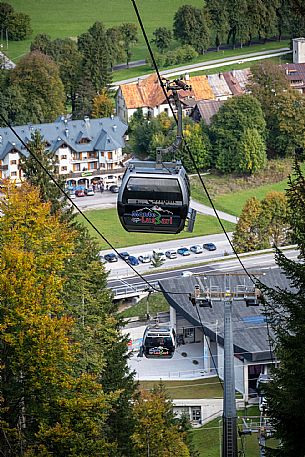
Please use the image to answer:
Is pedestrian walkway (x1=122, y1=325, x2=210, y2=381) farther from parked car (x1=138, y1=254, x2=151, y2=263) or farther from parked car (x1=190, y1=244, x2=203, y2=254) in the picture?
parked car (x1=190, y1=244, x2=203, y2=254)

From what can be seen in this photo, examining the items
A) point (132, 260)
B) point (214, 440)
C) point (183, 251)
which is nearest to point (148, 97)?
point (183, 251)

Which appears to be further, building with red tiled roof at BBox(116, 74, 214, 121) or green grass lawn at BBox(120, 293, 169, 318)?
building with red tiled roof at BBox(116, 74, 214, 121)

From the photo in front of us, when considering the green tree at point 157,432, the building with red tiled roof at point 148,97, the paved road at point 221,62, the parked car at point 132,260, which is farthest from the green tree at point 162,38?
the green tree at point 157,432

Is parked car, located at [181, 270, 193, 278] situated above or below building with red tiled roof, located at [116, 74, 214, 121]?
above

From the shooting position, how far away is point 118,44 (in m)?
114

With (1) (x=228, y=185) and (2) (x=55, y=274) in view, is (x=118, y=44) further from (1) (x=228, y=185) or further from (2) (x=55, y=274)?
(2) (x=55, y=274)

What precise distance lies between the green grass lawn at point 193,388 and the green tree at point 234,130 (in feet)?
127

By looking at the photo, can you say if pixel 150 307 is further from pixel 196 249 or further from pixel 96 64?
pixel 96 64

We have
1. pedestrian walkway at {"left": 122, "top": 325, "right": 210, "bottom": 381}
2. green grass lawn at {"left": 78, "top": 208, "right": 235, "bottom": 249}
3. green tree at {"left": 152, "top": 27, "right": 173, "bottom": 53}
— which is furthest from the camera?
green tree at {"left": 152, "top": 27, "right": 173, "bottom": 53}

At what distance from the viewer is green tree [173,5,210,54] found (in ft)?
376

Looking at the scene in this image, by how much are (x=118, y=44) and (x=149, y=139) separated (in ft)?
84.1

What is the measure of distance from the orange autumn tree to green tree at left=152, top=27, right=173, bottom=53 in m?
86.1

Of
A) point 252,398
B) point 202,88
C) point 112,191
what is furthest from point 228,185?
point 252,398

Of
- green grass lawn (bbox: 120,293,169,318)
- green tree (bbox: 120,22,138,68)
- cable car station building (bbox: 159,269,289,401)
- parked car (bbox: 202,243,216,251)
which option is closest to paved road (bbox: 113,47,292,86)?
green tree (bbox: 120,22,138,68)
